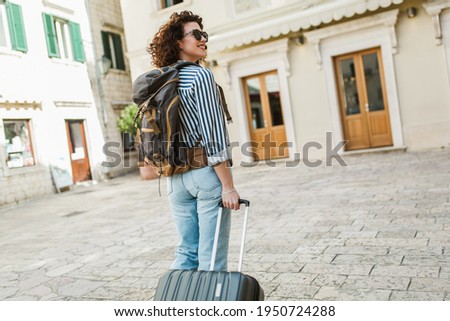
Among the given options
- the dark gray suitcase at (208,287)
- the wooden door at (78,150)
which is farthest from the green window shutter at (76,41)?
the dark gray suitcase at (208,287)

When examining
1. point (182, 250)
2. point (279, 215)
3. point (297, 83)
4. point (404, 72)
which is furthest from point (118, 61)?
point (182, 250)

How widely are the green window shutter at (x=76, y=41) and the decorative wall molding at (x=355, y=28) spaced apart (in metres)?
7.39

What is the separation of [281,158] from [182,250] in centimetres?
1061

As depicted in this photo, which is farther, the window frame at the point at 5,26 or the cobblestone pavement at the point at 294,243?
the window frame at the point at 5,26

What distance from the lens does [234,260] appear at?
13.1 ft

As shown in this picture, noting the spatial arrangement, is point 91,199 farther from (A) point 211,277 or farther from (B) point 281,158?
(A) point 211,277

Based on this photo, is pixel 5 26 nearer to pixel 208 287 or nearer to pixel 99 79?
pixel 99 79

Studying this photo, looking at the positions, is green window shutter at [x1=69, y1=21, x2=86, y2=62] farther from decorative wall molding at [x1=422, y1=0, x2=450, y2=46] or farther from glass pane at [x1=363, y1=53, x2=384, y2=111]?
decorative wall molding at [x1=422, y1=0, x2=450, y2=46]

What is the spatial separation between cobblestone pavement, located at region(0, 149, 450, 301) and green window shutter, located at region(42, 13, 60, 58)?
21.0ft

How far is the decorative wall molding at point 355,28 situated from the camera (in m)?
10.6

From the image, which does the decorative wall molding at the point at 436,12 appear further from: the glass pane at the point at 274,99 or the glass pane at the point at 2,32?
the glass pane at the point at 2,32

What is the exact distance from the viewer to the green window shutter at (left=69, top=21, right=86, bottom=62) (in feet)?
47.3

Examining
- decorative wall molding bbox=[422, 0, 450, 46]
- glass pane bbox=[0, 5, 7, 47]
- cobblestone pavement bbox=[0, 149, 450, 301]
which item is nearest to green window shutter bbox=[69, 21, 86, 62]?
glass pane bbox=[0, 5, 7, 47]

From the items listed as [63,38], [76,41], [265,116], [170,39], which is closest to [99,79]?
[76,41]
